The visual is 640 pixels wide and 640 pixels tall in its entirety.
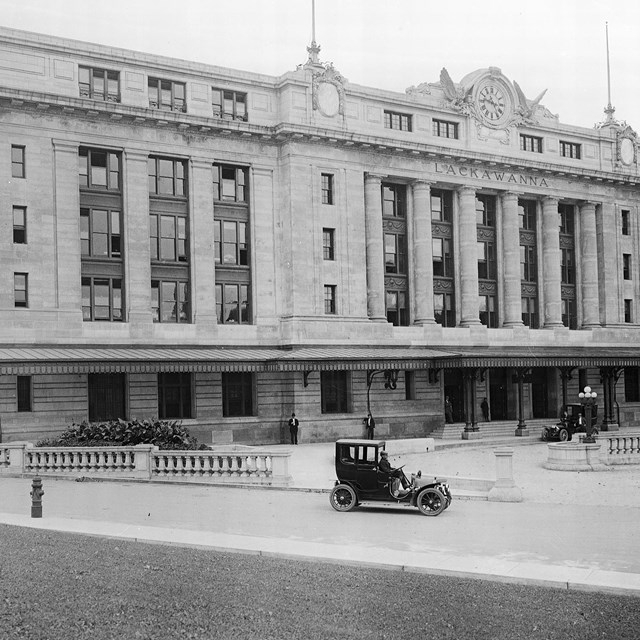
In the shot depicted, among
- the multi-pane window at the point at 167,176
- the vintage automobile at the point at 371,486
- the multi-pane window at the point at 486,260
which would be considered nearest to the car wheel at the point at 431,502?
the vintage automobile at the point at 371,486

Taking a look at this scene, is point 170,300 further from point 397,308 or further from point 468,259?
point 468,259

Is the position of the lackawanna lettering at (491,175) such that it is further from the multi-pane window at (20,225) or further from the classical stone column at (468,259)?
the multi-pane window at (20,225)

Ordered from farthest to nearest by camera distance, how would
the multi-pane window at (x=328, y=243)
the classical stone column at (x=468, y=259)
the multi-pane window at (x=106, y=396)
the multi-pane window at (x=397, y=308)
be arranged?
the classical stone column at (x=468, y=259) < the multi-pane window at (x=397, y=308) < the multi-pane window at (x=328, y=243) < the multi-pane window at (x=106, y=396)

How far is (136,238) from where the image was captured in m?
46.9

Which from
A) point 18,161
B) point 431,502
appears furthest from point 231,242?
point 431,502

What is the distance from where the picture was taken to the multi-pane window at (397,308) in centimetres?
5547

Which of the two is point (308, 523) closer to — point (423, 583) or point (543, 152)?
point (423, 583)

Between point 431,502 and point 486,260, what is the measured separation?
1485 inches

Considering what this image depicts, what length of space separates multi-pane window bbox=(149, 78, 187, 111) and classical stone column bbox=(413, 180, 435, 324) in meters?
15.4

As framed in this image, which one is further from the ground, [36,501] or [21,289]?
[21,289]

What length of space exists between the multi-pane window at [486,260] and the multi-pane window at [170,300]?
2075 cm

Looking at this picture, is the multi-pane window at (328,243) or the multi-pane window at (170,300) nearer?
the multi-pane window at (170,300)

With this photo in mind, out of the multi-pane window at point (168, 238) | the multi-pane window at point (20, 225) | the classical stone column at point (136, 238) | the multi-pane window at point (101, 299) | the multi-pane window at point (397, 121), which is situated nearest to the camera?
the multi-pane window at point (20, 225)

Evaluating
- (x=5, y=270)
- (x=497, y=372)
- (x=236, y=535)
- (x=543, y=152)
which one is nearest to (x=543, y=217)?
(x=543, y=152)
